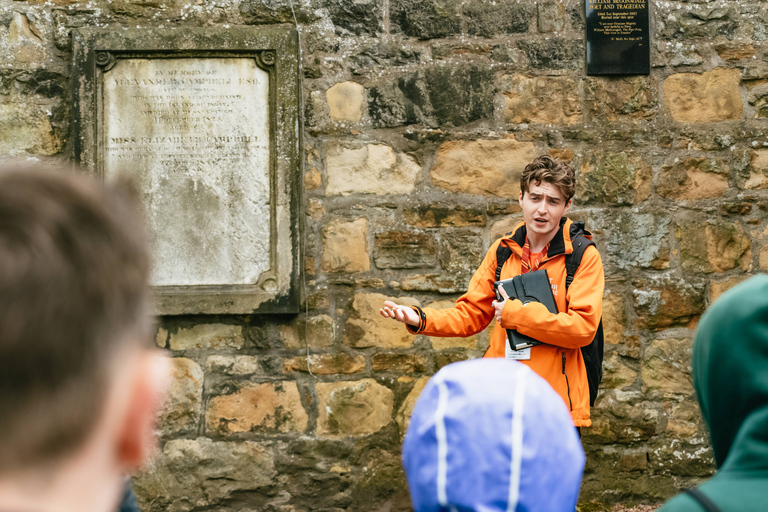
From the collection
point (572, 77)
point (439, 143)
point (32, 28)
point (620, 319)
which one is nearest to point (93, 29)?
point (32, 28)

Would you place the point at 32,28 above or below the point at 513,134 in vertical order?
above

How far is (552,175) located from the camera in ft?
8.16

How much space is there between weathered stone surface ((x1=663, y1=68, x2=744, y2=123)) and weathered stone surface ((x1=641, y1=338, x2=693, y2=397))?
4.17 feet

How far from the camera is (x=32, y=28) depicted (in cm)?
340

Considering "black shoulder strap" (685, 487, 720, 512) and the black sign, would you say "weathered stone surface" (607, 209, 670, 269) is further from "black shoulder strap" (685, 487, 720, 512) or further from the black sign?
"black shoulder strap" (685, 487, 720, 512)

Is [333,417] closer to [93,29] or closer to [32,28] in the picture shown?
[93,29]

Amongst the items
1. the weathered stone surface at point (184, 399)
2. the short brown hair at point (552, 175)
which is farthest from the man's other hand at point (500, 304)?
the weathered stone surface at point (184, 399)

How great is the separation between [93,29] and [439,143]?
2.02 metres

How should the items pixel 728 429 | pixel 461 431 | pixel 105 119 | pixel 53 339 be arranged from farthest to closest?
1. pixel 105 119
2. pixel 728 429
3. pixel 461 431
4. pixel 53 339

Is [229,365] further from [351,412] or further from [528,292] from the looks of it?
[528,292]

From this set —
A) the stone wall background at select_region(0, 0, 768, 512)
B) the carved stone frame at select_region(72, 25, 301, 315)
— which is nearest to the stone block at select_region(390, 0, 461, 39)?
the stone wall background at select_region(0, 0, 768, 512)

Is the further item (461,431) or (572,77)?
(572,77)

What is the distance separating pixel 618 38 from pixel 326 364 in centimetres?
246

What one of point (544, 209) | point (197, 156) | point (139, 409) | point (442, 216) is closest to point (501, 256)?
point (544, 209)
